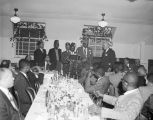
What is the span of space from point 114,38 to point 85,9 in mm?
2185

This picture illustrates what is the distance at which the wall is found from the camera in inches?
425

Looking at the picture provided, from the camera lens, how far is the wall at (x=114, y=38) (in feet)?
35.4

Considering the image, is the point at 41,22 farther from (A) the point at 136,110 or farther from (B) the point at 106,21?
(A) the point at 136,110

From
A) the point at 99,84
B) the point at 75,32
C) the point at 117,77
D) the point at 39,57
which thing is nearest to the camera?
the point at 99,84

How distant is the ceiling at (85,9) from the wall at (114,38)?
1.16ft

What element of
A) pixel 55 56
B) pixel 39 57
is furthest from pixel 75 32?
pixel 39 57

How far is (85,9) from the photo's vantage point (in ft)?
31.9

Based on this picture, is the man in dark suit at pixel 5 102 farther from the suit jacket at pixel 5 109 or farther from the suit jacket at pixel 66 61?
the suit jacket at pixel 66 61

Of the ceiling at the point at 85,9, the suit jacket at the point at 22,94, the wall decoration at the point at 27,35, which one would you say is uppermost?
the ceiling at the point at 85,9

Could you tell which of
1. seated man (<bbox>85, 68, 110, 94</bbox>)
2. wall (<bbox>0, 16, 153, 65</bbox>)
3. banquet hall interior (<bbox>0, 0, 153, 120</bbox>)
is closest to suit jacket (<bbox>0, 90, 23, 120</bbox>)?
seated man (<bbox>85, 68, 110, 94</bbox>)

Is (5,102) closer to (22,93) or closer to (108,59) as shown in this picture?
(22,93)

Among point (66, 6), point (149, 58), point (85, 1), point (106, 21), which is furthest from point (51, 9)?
point (149, 58)

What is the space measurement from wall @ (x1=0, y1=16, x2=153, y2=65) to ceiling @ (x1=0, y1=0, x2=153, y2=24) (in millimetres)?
354

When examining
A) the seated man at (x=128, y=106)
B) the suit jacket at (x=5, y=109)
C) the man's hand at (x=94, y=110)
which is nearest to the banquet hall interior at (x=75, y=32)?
the seated man at (x=128, y=106)
